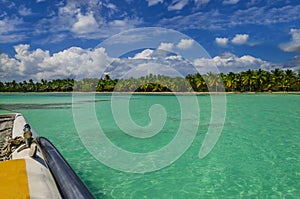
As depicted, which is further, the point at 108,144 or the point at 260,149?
the point at 108,144

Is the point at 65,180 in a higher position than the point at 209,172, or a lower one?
higher

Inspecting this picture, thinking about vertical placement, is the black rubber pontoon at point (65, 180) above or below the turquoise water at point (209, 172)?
above

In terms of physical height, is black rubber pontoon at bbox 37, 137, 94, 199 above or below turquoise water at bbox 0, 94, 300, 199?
above

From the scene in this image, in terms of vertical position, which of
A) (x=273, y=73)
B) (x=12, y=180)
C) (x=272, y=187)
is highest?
(x=273, y=73)

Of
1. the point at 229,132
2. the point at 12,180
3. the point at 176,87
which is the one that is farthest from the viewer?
the point at 176,87

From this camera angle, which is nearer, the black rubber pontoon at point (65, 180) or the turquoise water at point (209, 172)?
the black rubber pontoon at point (65, 180)

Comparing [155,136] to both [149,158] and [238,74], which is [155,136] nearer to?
[149,158]

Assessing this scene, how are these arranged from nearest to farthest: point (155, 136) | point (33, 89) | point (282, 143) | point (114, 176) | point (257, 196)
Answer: point (257, 196), point (114, 176), point (282, 143), point (155, 136), point (33, 89)

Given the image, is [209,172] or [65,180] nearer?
[65,180]

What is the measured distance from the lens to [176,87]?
181ft

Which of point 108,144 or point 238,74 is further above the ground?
point 238,74

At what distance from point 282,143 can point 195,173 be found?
4243 mm

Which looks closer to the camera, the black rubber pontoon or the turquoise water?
the black rubber pontoon

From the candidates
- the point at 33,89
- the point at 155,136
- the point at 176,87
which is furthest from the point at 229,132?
Answer: the point at 33,89
